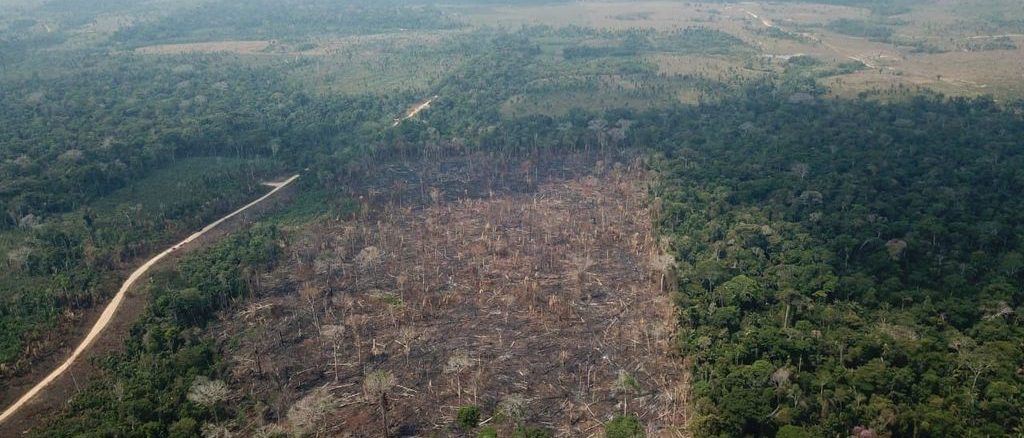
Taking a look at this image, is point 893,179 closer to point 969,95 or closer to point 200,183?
point 969,95

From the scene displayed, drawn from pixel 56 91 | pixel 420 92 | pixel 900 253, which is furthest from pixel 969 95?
pixel 56 91

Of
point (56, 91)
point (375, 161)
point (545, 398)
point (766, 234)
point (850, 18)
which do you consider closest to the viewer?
point (545, 398)

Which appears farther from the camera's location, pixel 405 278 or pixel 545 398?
pixel 405 278

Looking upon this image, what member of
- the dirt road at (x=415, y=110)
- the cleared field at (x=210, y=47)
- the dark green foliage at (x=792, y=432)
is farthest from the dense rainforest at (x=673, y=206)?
the cleared field at (x=210, y=47)

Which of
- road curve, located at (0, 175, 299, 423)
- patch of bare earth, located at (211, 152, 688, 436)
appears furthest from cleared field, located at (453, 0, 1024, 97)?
road curve, located at (0, 175, 299, 423)

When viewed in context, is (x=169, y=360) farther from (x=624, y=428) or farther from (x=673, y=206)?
(x=673, y=206)

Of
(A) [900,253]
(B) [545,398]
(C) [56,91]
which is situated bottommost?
(B) [545,398]

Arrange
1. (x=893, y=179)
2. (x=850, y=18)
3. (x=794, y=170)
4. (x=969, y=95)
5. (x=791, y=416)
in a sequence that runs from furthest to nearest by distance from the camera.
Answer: (x=850, y=18)
(x=969, y=95)
(x=794, y=170)
(x=893, y=179)
(x=791, y=416)
